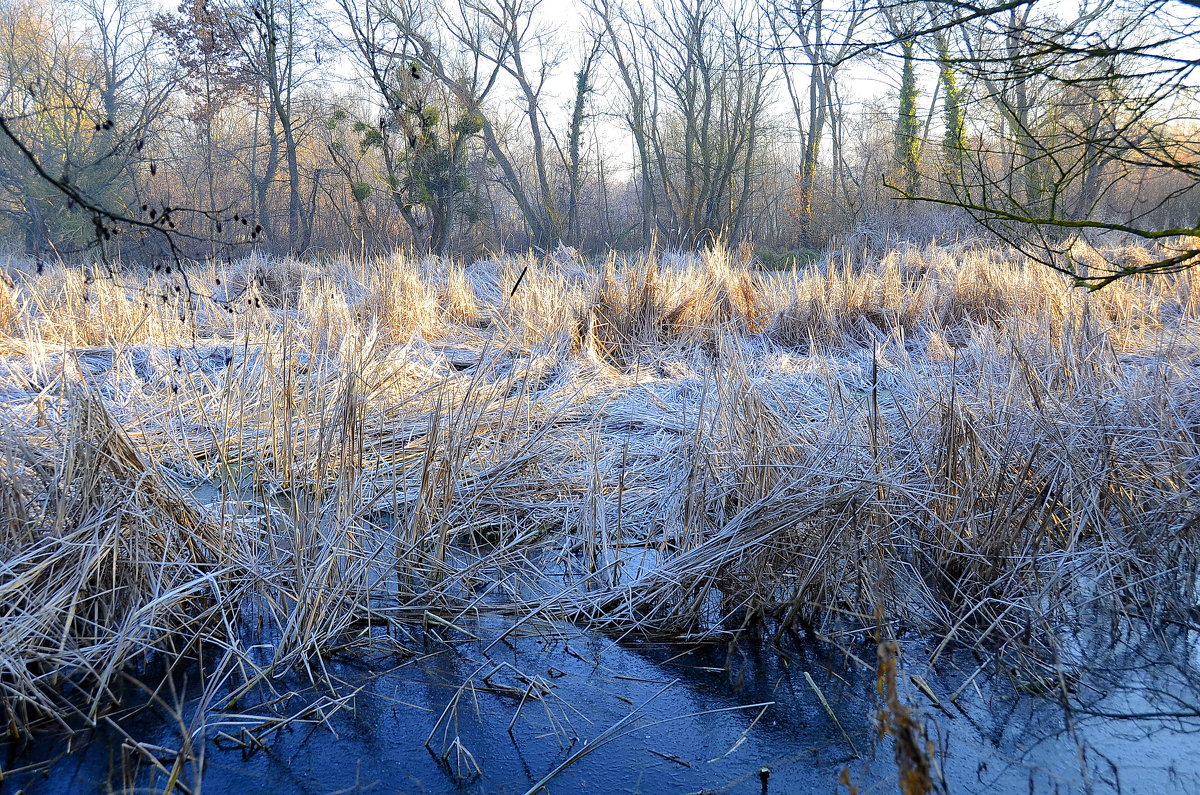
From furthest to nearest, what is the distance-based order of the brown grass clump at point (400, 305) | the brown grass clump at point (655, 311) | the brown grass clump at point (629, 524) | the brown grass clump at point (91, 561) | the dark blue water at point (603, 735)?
the brown grass clump at point (400, 305) → the brown grass clump at point (655, 311) → the brown grass clump at point (629, 524) → the brown grass clump at point (91, 561) → the dark blue water at point (603, 735)

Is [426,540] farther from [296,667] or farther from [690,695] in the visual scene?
[690,695]

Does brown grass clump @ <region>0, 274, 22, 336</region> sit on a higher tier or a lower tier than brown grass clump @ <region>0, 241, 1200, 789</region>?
higher

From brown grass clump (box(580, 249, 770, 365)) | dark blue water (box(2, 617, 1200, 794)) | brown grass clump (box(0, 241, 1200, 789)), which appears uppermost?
brown grass clump (box(580, 249, 770, 365))

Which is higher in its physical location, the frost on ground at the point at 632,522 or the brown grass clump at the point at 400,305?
the brown grass clump at the point at 400,305

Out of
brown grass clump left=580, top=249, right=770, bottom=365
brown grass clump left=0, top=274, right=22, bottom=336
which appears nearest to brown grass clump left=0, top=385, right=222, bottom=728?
brown grass clump left=580, top=249, right=770, bottom=365

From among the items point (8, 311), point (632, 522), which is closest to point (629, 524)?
point (632, 522)

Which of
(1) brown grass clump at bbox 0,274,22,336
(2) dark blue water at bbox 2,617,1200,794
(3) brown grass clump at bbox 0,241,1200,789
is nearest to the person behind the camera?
(2) dark blue water at bbox 2,617,1200,794

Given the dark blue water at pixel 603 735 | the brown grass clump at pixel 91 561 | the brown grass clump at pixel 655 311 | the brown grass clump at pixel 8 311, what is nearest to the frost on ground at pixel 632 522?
the brown grass clump at pixel 91 561

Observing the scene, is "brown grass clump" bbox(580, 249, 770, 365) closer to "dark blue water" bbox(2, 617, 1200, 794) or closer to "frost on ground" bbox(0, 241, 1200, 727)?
"frost on ground" bbox(0, 241, 1200, 727)

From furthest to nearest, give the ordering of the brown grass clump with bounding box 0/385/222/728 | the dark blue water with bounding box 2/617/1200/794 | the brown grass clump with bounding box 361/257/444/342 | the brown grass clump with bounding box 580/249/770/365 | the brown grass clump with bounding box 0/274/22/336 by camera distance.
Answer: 1. the brown grass clump with bounding box 361/257/444/342
2. the brown grass clump with bounding box 580/249/770/365
3. the brown grass clump with bounding box 0/274/22/336
4. the brown grass clump with bounding box 0/385/222/728
5. the dark blue water with bounding box 2/617/1200/794

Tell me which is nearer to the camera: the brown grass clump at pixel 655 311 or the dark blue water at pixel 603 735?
the dark blue water at pixel 603 735

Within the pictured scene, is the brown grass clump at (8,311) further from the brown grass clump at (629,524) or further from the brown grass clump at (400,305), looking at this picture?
the brown grass clump at (400,305)

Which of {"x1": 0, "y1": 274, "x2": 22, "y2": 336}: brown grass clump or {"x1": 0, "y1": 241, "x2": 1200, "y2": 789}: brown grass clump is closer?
{"x1": 0, "y1": 241, "x2": 1200, "y2": 789}: brown grass clump

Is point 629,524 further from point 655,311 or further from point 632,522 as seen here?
point 655,311
